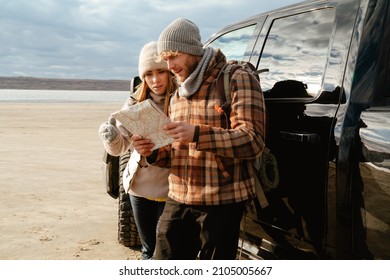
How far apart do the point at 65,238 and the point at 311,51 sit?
2.81 metres

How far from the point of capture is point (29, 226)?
4844 mm

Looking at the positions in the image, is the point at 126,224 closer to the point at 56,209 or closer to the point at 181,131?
the point at 56,209

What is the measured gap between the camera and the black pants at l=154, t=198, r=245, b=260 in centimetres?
236

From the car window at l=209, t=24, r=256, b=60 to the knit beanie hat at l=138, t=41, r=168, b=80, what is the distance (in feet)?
2.63

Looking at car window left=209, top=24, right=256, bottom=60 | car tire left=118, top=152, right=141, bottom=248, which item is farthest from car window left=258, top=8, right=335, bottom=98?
car tire left=118, top=152, right=141, bottom=248

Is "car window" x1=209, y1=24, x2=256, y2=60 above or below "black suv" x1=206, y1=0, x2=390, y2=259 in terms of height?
above

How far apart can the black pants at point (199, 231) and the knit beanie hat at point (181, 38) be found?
0.74 m

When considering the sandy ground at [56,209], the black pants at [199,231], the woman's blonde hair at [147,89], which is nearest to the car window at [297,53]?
the woman's blonde hair at [147,89]

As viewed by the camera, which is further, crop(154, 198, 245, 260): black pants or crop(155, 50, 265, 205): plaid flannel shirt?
crop(154, 198, 245, 260): black pants

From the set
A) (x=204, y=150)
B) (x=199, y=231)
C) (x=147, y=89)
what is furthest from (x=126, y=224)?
(x=204, y=150)

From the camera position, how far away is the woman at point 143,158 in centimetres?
293

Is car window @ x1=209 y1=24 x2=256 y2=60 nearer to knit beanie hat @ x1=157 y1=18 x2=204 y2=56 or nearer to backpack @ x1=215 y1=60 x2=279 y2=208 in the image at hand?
backpack @ x1=215 y1=60 x2=279 y2=208

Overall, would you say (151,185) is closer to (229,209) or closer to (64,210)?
(229,209)

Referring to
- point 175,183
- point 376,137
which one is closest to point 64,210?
point 175,183
